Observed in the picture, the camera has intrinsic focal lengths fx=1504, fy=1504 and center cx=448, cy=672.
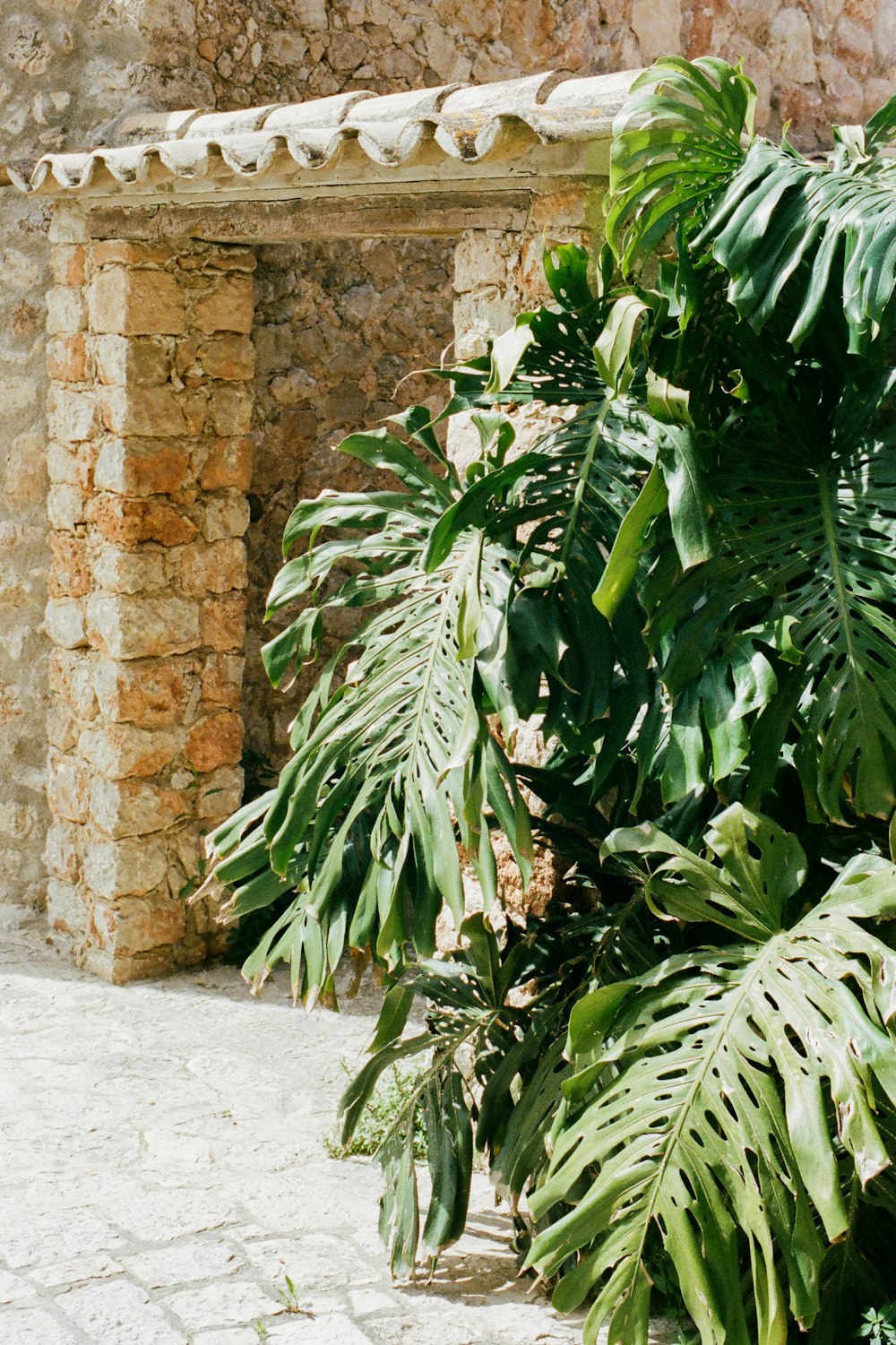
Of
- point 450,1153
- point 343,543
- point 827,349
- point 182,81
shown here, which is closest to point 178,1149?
point 450,1153

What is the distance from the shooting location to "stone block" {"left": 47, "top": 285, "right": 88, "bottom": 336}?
4777 millimetres

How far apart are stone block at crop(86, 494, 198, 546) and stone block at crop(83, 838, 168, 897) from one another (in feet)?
3.13

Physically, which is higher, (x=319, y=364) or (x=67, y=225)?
(x=67, y=225)

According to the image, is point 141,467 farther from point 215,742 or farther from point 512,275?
point 512,275

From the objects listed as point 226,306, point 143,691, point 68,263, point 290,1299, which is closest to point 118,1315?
point 290,1299

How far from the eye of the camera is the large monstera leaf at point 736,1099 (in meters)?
2.24

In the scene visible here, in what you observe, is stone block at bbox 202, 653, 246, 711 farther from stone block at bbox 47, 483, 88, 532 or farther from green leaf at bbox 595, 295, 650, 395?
green leaf at bbox 595, 295, 650, 395

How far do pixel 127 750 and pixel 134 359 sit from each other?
3.96 feet

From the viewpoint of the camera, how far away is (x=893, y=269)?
7.82 feet

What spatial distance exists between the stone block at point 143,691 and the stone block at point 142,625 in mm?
40

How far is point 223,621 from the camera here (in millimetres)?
4926

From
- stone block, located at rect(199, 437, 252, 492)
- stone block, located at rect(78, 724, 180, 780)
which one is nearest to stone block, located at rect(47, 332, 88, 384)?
stone block, located at rect(199, 437, 252, 492)

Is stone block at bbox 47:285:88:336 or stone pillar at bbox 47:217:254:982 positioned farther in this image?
stone block at bbox 47:285:88:336

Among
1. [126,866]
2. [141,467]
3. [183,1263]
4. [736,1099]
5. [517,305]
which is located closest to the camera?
[736,1099]
